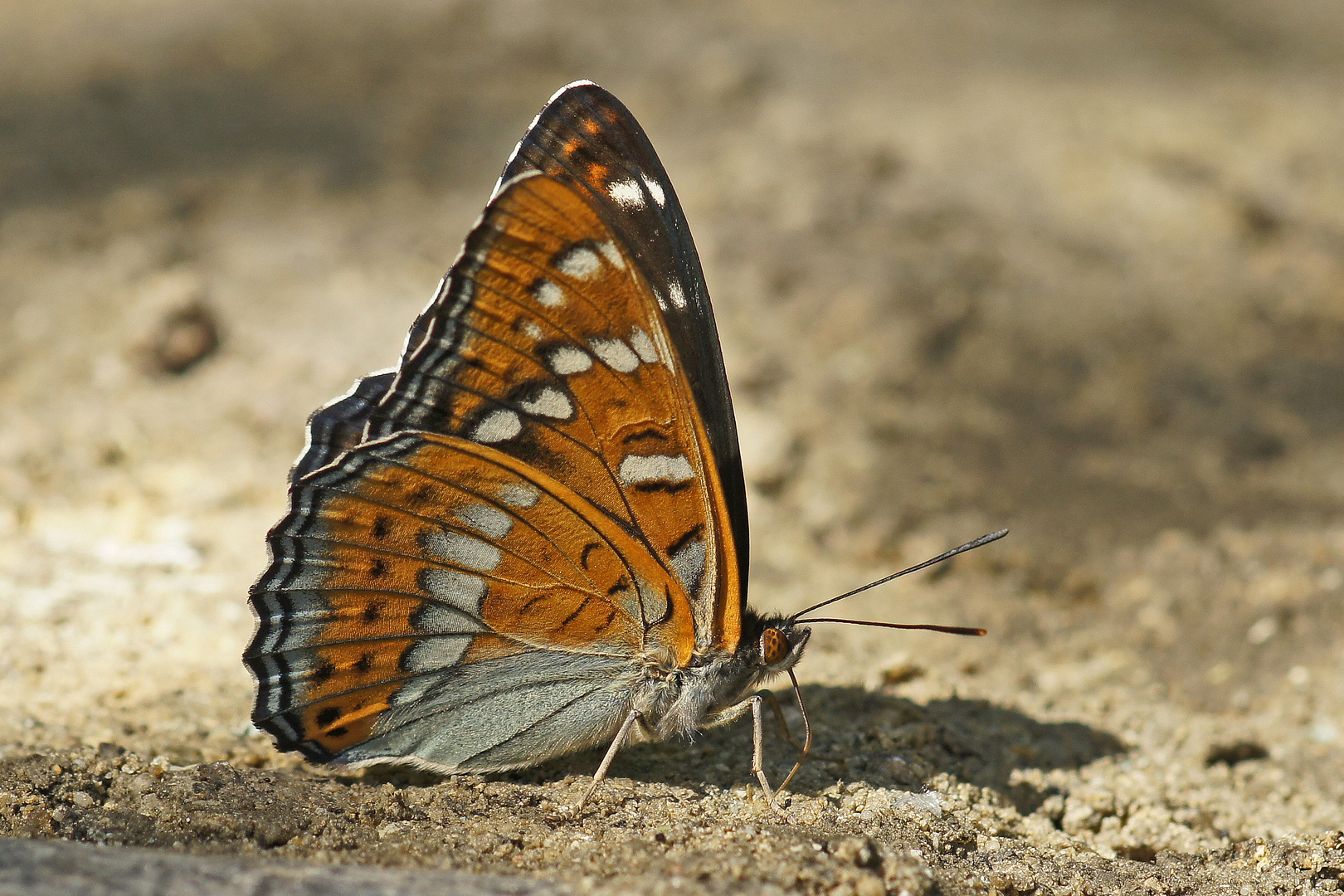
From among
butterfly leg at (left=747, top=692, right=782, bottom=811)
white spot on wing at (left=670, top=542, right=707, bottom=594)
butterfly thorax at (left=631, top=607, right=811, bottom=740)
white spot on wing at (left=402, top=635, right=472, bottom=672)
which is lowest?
butterfly leg at (left=747, top=692, right=782, bottom=811)

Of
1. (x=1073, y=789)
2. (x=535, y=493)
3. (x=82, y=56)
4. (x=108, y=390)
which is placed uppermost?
(x=82, y=56)

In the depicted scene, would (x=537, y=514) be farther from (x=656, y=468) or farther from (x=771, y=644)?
(x=771, y=644)

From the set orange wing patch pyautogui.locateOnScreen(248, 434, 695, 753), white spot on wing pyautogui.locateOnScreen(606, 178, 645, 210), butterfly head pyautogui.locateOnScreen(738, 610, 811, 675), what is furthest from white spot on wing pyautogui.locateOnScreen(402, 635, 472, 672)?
white spot on wing pyautogui.locateOnScreen(606, 178, 645, 210)

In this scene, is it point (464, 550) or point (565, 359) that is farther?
point (464, 550)

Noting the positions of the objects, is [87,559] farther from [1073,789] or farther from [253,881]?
[1073,789]

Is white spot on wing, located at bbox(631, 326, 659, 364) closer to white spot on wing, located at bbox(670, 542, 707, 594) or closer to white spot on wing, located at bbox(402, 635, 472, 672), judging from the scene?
white spot on wing, located at bbox(670, 542, 707, 594)

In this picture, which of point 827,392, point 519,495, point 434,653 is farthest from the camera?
point 827,392

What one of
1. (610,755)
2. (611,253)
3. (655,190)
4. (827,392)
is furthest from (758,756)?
(827,392)

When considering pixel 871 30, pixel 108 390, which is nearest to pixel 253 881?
pixel 108 390
